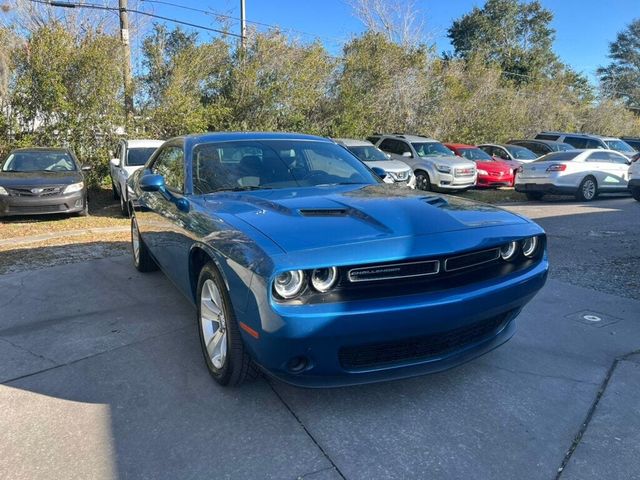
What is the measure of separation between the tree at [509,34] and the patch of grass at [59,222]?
42.4m

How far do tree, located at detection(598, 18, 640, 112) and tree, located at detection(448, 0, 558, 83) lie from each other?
55.3 ft

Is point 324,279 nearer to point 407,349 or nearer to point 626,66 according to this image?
point 407,349

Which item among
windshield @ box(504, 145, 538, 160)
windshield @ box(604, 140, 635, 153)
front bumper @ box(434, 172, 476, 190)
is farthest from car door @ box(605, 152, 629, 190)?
windshield @ box(604, 140, 635, 153)

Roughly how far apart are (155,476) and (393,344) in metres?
1.33

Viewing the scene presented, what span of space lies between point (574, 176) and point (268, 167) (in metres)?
12.1

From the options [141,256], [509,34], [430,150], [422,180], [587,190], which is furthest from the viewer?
[509,34]

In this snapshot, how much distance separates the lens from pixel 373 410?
9.59ft

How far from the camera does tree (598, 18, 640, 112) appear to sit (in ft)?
208

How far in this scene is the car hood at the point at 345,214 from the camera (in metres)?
2.71

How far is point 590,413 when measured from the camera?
2.92 metres

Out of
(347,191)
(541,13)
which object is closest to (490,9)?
(541,13)

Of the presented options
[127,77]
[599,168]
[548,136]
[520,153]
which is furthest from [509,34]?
[127,77]

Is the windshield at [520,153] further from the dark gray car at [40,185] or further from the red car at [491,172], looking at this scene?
the dark gray car at [40,185]

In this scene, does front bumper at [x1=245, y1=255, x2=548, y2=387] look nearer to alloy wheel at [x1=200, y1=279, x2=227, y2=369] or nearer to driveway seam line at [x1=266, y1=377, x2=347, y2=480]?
driveway seam line at [x1=266, y1=377, x2=347, y2=480]
